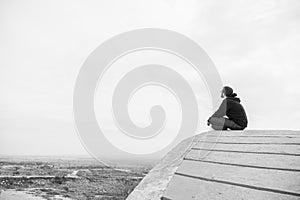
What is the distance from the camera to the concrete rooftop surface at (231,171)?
6.05 ft

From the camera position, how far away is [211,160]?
2674 millimetres

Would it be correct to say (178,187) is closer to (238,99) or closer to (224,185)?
(224,185)

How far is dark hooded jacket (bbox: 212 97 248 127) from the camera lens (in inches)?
194

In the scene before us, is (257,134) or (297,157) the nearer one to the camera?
(297,157)

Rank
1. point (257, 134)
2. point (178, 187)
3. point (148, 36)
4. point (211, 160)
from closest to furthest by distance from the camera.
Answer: point (178, 187) < point (211, 160) < point (257, 134) < point (148, 36)

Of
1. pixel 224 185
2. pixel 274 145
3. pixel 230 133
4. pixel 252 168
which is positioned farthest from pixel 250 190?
pixel 230 133

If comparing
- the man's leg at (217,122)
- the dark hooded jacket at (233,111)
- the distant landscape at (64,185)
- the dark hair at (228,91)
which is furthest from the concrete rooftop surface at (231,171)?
the distant landscape at (64,185)

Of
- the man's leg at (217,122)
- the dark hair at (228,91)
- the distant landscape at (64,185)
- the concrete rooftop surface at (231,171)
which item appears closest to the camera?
the concrete rooftop surface at (231,171)

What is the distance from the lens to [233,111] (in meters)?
4.96

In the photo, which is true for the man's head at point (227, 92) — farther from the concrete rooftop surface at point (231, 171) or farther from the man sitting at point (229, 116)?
the concrete rooftop surface at point (231, 171)

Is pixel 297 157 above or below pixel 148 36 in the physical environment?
below

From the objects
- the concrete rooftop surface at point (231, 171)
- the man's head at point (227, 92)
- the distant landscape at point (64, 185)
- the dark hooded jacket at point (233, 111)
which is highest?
the man's head at point (227, 92)

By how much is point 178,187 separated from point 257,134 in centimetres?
187

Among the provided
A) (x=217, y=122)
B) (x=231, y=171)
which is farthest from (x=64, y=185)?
(x=231, y=171)
